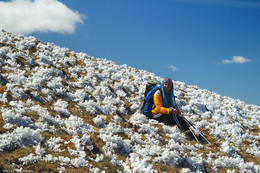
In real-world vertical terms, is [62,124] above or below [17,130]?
above

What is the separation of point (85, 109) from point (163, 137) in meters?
4.49

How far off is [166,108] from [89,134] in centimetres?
450

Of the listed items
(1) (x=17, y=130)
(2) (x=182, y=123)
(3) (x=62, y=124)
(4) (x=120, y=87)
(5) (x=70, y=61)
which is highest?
(5) (x=70, y=61)

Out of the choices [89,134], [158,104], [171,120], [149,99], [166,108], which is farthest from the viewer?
[171,120]

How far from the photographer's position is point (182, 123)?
11648 millimetres

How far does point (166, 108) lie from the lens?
10.9 metres

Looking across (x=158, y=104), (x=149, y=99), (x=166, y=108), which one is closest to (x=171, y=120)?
(x=166, y=108)

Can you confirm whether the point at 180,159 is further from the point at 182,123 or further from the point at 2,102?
the point at 2,102

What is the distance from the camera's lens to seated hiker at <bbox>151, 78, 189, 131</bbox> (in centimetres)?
1094

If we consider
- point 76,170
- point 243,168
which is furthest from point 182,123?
point 76,170

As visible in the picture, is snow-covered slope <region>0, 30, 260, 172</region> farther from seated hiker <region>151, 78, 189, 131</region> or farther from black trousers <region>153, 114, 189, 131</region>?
seated hiker <region>151, 78, 189, 131</region>

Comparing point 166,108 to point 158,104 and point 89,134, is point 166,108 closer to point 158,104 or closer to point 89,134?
point 158,104

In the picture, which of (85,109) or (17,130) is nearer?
(17,130)

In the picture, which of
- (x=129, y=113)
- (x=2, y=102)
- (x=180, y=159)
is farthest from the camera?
(x=129, y=113)
